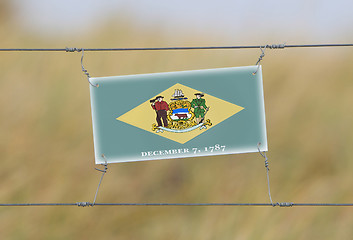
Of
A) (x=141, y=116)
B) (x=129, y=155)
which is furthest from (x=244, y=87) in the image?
(x=129, y=155)

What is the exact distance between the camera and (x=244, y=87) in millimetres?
1823

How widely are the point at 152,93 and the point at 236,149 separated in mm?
462

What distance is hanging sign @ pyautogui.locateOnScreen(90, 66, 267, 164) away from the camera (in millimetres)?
1812

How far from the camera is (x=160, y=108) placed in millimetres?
1824

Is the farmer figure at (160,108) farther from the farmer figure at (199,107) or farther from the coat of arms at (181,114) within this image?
the farmer figure at (199,107)

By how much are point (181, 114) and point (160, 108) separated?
100 mm

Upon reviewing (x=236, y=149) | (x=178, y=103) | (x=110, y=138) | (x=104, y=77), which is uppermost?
(x=104, y=77)

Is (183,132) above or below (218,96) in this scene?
below

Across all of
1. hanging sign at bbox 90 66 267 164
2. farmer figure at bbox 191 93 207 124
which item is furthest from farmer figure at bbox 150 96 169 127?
farmer figure at bbox 191 93 207 124

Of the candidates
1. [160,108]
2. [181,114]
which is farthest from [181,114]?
[160,108]

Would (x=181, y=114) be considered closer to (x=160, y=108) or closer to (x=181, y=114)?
(x=181, y=114)

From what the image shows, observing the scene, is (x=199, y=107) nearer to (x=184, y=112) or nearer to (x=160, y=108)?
(x=184, y=112)

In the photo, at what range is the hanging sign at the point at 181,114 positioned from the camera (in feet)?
5.95

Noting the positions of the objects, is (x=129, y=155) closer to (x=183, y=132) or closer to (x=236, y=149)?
(x=183, y=132)
